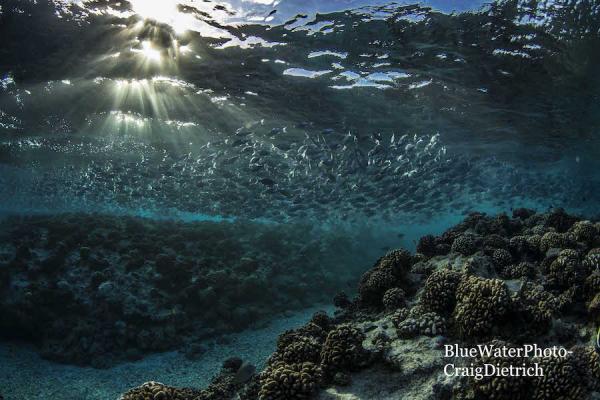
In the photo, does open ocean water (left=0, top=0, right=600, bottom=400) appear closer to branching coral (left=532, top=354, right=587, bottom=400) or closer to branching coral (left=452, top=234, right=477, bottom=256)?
branching coral (left=452, top=234, right=477, bottom=256)

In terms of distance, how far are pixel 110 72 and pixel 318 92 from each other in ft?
34.6

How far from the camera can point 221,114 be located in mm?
22391

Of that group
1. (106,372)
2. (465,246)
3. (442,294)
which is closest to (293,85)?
(465,246)

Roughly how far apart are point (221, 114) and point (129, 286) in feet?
36.9

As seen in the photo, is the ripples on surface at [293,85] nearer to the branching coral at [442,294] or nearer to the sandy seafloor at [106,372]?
the sandy seafloor at [106,372]

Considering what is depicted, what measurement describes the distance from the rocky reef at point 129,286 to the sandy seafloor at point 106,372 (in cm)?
58

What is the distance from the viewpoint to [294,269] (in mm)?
23750

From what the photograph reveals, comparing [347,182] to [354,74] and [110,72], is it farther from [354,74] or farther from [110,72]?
[110,72]

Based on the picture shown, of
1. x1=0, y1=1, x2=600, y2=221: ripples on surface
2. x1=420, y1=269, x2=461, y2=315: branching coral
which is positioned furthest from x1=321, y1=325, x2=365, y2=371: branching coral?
x1=0, y1=1, x2=600, y2=221: ripples on surface

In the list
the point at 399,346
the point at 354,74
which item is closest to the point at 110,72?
the point at 354,74

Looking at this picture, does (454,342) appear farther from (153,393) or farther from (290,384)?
(153,393)

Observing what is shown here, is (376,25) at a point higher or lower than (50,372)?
higher

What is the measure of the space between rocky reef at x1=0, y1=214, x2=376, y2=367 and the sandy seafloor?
58 centimetres

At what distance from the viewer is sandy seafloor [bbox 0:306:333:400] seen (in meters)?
11.3
